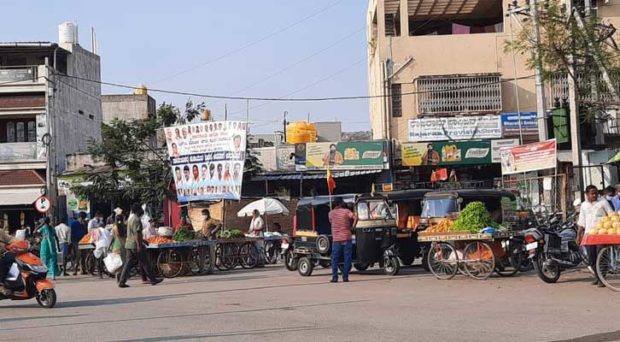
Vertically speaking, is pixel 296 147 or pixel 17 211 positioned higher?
pixel 296 147

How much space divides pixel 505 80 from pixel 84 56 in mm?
23990

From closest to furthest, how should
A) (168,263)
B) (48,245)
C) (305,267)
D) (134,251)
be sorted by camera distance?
1. (134,251)
2. (305,267)
3. (168,263)
4. (48,245)

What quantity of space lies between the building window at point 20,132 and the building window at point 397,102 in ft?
61.7

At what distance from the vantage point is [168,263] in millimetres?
21672

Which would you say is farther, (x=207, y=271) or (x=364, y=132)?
(x=364, y=132)

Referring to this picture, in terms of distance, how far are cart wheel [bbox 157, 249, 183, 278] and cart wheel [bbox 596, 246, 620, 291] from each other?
37.8 feet

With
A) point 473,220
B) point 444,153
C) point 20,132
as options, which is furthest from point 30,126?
point 473,220

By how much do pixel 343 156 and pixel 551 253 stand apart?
20.4 m

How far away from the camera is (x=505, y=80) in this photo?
37781 millimetres

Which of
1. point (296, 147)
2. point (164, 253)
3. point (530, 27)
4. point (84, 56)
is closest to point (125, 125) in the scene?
point (296, 147)

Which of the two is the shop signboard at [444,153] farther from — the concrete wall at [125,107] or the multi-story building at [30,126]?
the concrete wall at [125,107]

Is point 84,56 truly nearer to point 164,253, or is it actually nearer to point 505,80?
point 505,80

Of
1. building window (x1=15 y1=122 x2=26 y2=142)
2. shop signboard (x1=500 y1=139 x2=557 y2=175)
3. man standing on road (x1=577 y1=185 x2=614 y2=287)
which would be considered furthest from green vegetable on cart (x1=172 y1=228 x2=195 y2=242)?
building window (x1=15 y1=122 x2=26 y2=142)

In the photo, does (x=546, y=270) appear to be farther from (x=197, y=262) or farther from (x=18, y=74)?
(x=18, y=74)
